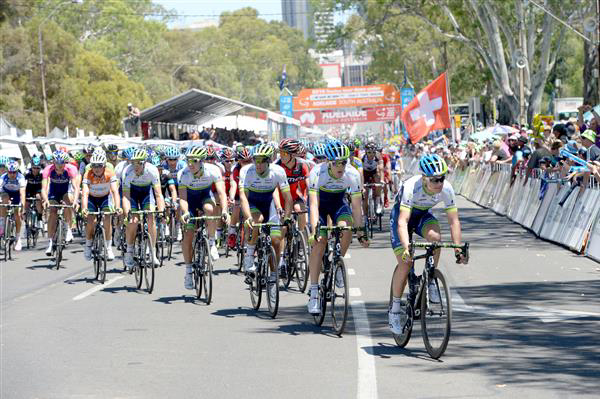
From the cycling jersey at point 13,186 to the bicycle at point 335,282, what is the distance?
39.9 feet

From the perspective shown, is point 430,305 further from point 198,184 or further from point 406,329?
point 198,184

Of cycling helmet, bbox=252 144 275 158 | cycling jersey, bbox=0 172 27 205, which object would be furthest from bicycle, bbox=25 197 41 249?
cycling helmet, bbox=252 144 275 158

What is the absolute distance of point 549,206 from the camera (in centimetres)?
2181

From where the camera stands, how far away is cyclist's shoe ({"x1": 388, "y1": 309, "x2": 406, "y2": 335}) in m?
10.2

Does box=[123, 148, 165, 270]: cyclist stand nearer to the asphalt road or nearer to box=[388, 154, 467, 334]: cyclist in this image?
the asphalt road

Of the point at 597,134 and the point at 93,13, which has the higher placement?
the point at 93,13

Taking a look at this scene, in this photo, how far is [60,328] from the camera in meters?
12.3

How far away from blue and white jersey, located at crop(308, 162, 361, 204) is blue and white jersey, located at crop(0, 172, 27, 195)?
38.4 feet

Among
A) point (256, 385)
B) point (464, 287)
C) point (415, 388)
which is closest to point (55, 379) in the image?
point (256, 385)

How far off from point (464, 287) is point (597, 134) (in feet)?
23.2

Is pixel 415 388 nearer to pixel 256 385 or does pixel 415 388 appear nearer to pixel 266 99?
pixel 256 385

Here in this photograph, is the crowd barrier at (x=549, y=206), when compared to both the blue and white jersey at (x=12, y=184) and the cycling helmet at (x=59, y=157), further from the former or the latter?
the blue and white jersey at (x=12, y=184)

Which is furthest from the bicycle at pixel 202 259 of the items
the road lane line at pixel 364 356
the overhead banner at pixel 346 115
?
the overhead banner at pixel 346 115

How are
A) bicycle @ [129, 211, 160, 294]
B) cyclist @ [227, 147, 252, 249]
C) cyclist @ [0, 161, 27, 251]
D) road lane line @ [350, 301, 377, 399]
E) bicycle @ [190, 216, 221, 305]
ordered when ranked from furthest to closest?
cyclist @ [0, 161, 27, 251], cyclist @ [227, 147, 252, 249], bicycle @ [129, 211, 160, 294], bicycle @ [190, 216, 221, 305], road lane line @ [350, 301, 377, 399]
